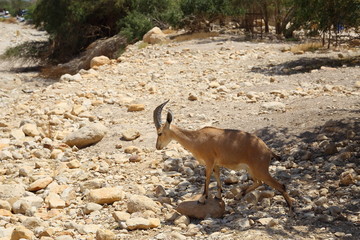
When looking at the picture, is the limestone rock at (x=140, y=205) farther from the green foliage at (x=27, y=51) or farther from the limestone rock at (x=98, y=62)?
the green foliage at (x=27, y=51)

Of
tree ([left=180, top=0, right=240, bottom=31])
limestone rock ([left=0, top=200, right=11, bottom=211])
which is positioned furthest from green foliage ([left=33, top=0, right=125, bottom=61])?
limestone rock ([left=0, top=200, right=11, bottom=211])

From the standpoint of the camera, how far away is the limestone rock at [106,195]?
Result: 673cm

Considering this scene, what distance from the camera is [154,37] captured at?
77.5 ft

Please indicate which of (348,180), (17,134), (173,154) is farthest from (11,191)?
(348,180)

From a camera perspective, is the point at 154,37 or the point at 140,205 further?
the point at 154,37

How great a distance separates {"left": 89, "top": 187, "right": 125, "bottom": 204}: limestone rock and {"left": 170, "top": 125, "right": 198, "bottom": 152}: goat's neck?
44.9 inches

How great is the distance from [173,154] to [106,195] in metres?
2.09

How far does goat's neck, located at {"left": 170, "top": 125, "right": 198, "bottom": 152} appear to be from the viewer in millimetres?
6207

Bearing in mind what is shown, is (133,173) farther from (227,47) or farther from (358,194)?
(227,47)

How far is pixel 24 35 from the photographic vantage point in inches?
1956

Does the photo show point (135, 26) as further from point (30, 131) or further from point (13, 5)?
point (13, 5)

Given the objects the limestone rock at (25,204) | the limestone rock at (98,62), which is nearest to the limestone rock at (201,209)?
the limestone rock at (25,204)

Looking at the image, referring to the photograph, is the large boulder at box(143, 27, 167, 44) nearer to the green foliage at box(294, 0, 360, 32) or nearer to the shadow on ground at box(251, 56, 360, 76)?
the shadow on ground at box(251, 56, 360, 76)

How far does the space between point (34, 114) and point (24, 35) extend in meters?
40.1
